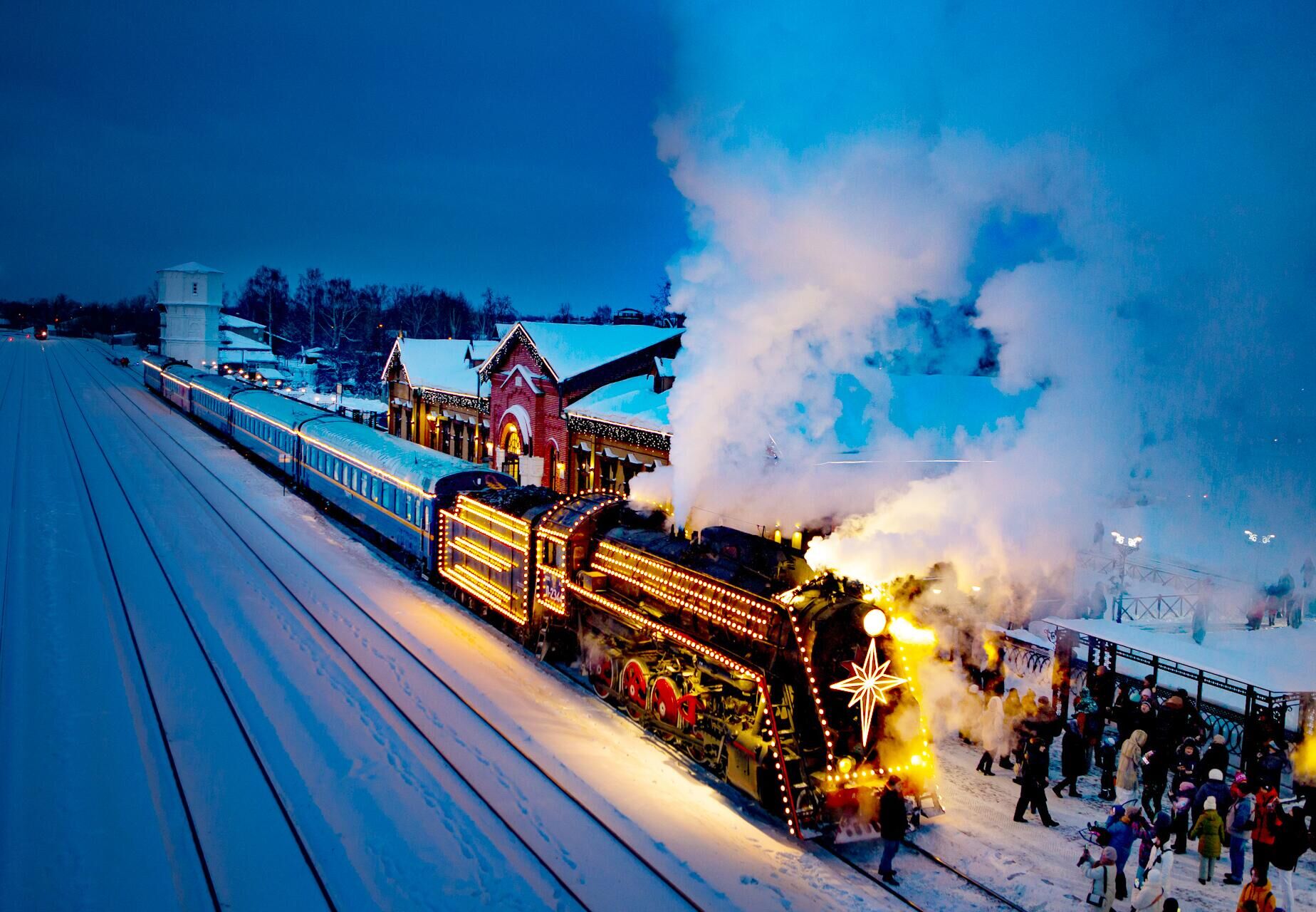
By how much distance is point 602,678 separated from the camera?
13.7 metres

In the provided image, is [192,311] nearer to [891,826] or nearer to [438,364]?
[438,364]

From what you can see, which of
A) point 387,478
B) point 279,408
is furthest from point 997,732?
point 279,408

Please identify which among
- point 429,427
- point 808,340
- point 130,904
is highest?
point 808,340

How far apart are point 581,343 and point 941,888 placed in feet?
76.7

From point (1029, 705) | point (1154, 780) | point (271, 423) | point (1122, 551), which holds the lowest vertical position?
point (1154, 780)

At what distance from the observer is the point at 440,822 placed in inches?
378

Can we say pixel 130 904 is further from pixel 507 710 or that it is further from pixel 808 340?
pixel 808 340

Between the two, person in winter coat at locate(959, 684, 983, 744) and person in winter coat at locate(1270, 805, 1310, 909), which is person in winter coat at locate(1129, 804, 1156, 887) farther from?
person in winter coat at locate(959, 684, 983, 744)

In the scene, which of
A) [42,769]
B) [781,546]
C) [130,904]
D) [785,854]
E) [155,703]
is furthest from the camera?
[155,703]

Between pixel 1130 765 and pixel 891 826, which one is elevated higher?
pixel 891 826

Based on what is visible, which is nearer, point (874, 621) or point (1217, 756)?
point (874, 621)

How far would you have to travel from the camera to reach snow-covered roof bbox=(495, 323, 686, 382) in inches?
1110

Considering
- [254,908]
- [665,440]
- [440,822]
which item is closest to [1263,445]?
[665,440]

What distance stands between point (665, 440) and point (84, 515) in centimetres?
1639
